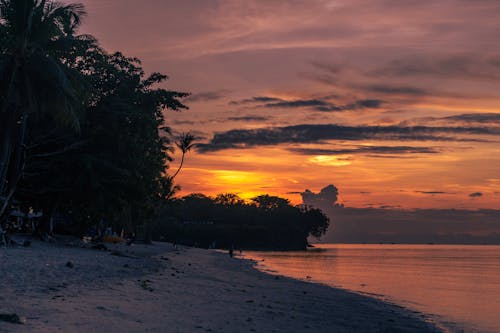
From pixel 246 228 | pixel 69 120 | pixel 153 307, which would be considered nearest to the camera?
pixel 153 307

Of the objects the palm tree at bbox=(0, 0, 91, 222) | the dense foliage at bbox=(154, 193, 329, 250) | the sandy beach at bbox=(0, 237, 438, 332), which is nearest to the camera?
the sandy beach at bbox=(0, 237, 438, 332)

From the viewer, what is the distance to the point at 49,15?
29922 mm

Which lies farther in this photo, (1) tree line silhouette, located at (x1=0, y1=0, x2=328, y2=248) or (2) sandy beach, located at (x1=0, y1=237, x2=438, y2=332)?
(1) tree line silhouette, located at (x1=0, y1=0, x2=328, y2=248)

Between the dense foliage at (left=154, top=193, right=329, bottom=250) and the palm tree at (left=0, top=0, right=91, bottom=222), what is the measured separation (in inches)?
5807

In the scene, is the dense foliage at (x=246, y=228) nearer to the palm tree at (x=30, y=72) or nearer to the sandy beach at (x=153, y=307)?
the palm tree at (x=30, y=72)

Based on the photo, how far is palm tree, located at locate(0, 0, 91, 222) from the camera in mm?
26844

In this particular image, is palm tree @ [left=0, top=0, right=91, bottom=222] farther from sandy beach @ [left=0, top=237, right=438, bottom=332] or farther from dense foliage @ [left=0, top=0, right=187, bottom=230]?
sandy beach @ [left=0, top=237, right=438, bottom=332]

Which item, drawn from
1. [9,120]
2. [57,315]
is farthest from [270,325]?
[9,120]

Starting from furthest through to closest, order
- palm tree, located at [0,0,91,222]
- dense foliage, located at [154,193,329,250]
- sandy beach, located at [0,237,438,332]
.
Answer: dense foliage, located at [154,193,329,250], palm tree, located at [0,0,91,222], sandy beach, located at [0,237,438,332]

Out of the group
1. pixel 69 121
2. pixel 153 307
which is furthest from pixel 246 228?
pixel 153 307

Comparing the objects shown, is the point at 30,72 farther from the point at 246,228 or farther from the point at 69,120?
the point at 246,228

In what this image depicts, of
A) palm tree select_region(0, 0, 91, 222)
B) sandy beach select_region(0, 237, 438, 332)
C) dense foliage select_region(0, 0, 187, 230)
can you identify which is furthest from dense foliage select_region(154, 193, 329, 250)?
sandy beach select_region(0, 237, 438, 332)

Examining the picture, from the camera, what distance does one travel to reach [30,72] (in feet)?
89.8

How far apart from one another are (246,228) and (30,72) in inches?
6287
